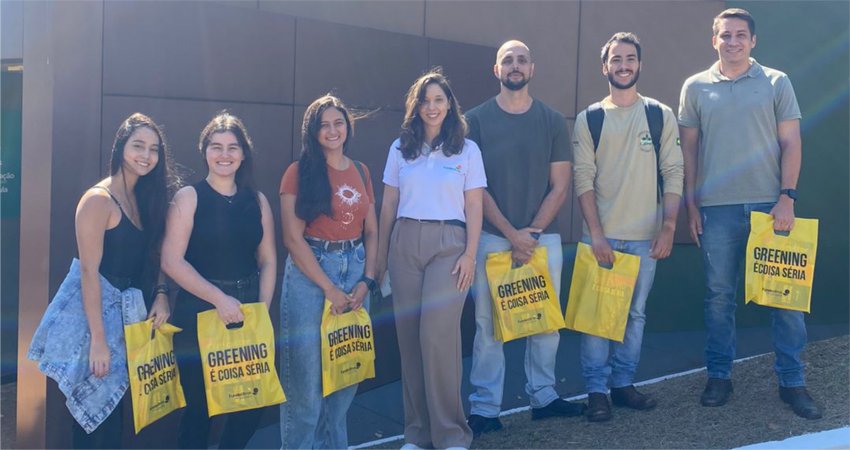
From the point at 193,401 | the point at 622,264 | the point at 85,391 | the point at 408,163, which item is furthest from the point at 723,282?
the point at 85,391

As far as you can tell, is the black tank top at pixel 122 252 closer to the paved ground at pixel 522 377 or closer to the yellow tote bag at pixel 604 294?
the paved ground at pixel 522 377

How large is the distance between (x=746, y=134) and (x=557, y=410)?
2.00 meters

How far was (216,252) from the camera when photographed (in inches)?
165

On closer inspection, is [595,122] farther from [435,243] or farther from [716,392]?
[716,392]

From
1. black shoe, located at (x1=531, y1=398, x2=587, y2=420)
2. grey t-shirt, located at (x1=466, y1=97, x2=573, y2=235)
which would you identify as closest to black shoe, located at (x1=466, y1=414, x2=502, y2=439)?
black shoe, located at (x1=531, y1=398, x2=587, y2=420)

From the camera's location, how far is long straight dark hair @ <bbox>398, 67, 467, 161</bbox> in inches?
183

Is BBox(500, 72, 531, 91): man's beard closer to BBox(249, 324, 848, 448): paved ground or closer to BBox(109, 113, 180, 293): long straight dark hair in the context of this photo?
BBox(109, 113, 180, 293): long straight dark hair

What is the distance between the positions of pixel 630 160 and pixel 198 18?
2797 mm

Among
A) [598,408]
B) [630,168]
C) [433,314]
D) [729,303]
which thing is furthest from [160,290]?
[729,303]

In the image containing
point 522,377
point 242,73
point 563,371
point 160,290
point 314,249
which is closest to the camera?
point 160,290

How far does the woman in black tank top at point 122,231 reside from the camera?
13.0 ft

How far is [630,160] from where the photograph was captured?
5.12 metres

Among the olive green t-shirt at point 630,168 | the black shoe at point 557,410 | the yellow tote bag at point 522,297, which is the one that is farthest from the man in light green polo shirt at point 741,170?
the yellow tote bag at point 522,297

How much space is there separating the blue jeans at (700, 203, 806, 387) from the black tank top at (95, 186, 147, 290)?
324 cm
